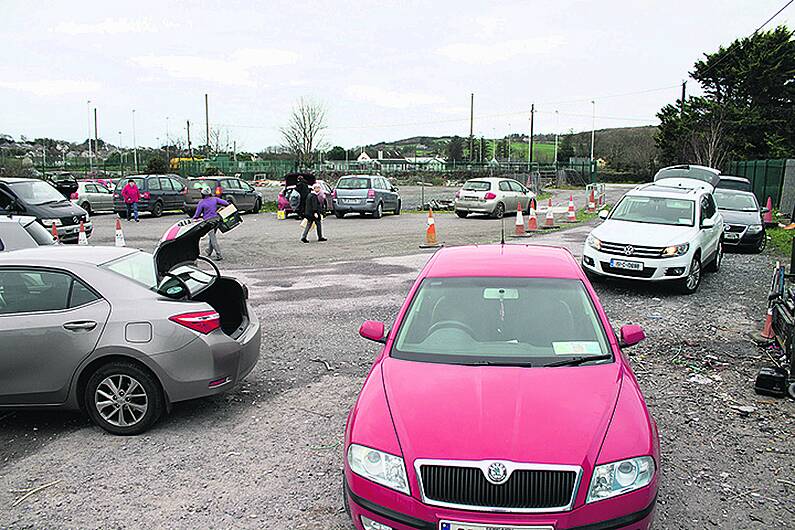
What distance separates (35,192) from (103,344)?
1367cm

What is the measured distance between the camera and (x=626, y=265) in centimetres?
1088

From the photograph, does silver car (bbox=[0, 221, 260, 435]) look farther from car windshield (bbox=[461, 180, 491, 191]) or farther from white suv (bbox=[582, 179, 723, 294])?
car windshield (bbox=[461, 180, 491, 191])

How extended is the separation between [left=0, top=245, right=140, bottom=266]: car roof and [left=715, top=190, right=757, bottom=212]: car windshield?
1583 centimetres

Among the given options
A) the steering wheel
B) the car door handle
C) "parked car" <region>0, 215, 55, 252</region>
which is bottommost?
the car door handle

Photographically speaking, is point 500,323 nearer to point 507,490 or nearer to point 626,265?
point 507,490

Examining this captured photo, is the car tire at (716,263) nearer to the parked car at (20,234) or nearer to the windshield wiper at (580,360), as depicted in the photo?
the windshield wiper at (580,360)

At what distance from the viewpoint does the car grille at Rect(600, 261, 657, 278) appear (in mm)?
10742

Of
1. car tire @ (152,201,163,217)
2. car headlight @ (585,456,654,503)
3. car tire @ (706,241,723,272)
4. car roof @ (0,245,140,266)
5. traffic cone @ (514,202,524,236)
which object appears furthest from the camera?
car tire @ (152,201,163,217)

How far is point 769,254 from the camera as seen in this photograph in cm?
1631

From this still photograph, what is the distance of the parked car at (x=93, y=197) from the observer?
2814cm

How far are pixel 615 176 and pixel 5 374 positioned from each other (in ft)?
255

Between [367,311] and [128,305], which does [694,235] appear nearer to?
[367,311]

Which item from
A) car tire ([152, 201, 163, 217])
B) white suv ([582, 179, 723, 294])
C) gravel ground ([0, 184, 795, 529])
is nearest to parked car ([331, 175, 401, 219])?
car tire ([152, 201, 163, 217])

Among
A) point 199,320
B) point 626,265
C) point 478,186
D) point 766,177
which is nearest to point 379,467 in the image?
point 199,320
